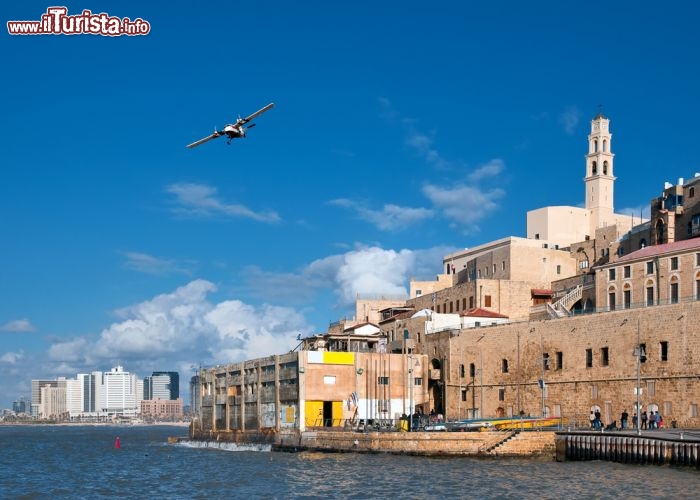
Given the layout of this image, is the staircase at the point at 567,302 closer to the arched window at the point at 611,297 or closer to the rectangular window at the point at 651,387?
the arched window at the point at 611,297

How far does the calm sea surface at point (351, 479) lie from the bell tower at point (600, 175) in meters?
57.8

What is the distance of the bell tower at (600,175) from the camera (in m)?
111

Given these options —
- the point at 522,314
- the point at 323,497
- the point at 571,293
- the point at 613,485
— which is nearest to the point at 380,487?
the point at 323,497

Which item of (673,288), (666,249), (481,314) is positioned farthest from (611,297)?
(481,314)

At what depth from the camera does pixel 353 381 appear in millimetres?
73438

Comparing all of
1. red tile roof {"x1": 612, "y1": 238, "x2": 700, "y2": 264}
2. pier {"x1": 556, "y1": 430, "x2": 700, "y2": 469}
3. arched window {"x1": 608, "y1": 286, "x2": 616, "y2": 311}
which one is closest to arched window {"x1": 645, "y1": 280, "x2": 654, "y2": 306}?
red tile roof {"x1": 612, "y1": 238, "x2": 700, "y2": 264}

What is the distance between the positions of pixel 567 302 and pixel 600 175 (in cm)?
3402

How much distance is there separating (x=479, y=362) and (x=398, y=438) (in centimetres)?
1744

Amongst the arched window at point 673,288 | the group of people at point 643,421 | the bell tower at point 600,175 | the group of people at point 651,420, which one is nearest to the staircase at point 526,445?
the group of people at point 643,421

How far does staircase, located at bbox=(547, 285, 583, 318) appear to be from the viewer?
79625 millimetres

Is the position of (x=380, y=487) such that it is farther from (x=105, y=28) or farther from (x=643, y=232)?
(x=643, y=232)

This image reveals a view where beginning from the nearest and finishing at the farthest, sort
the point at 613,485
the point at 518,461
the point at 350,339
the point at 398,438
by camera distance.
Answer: the point at 613,485, the point at 518,461, the point at 398,438, the point at 350,339

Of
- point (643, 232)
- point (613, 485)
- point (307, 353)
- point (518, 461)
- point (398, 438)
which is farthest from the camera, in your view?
point (643, 232)

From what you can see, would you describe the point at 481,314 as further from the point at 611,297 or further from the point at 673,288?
the point at 673,288
